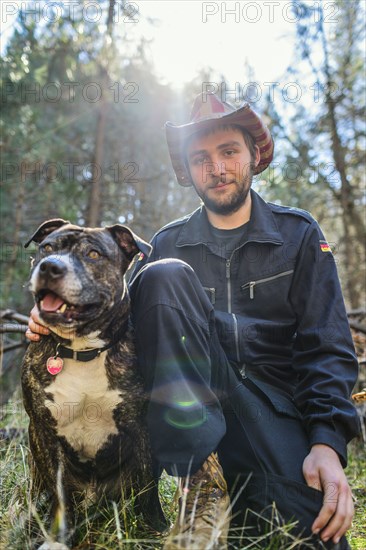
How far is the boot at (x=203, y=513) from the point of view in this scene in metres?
1.68

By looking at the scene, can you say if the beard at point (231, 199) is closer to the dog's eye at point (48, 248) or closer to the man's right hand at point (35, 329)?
the dog's eye at point (48, 248)

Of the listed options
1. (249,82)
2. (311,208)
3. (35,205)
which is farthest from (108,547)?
(35,205)

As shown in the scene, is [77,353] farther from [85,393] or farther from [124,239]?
[124,239]

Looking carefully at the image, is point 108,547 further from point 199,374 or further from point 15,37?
point 15,37

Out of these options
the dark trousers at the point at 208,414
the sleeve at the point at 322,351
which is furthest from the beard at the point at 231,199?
the dark trousers at the point at 208,414

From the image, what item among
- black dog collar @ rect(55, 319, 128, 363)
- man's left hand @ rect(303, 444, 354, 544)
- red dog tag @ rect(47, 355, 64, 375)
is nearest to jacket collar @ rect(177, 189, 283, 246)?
black dog collar @ rect(55, 319, 128, 363)

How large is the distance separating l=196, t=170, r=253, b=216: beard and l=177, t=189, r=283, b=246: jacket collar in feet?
0.28

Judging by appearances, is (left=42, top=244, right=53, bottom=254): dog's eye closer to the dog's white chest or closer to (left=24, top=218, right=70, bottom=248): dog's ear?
(left=24, top=218, right=70, bottom=248): dog's ear

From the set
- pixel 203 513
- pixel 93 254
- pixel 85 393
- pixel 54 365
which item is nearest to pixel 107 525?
pixel 203 513

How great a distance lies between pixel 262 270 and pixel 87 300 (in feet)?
3.26

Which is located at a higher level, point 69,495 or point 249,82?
point 249,82

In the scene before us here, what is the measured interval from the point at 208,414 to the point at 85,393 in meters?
0.54

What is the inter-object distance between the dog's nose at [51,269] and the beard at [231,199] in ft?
3.87

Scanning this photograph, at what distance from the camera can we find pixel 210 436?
1.95 metres
